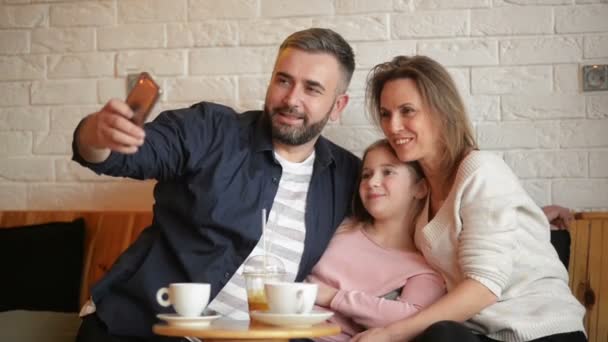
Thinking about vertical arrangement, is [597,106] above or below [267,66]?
below

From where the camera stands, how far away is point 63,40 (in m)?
2.60

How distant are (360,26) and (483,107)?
44 centimetres

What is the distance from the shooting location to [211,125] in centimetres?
199

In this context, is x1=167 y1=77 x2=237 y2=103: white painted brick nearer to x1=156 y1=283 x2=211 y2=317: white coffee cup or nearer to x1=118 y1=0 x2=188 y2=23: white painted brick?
x1=118 y1=0 x2=188 y2=23: white painted brick

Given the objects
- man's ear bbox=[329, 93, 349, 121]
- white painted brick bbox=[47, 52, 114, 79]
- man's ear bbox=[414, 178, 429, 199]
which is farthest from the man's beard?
white painted brick bbox=[47, 52, 114, 79]

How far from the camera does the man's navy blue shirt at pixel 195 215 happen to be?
1.90 metres

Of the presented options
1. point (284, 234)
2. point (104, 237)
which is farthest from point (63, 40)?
point (284, 234)

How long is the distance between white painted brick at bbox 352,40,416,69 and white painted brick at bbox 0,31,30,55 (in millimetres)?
1096

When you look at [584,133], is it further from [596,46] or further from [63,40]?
[63,40]

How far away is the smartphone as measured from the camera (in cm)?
140

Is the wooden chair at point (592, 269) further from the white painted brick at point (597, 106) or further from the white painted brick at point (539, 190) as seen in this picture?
the white painted brick at point (597, 106)

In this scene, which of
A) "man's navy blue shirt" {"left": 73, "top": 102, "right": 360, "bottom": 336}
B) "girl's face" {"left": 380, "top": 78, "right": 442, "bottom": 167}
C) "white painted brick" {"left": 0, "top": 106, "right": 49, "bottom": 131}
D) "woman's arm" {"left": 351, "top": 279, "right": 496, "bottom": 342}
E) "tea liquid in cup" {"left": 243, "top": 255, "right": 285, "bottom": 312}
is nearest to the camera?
"tea liquid in cup" {"left": 243, "top": 255, "right": 285, "bottom": 312}

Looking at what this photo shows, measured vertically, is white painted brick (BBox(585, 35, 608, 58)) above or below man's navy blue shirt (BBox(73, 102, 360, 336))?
above

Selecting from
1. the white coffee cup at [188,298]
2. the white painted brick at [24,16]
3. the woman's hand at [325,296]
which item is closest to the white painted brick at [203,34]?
the white painted brick at [24,16]
